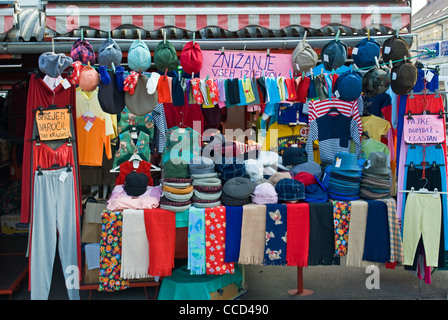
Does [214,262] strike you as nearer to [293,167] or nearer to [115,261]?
[115,261]

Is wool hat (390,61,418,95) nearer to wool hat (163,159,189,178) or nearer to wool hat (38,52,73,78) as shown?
wool hat (163,159,189,178)

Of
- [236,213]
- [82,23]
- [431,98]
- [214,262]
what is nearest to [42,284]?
[214,262]

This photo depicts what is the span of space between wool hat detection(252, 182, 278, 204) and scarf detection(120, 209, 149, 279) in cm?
113

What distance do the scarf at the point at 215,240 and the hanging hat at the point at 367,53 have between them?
6.65 feet

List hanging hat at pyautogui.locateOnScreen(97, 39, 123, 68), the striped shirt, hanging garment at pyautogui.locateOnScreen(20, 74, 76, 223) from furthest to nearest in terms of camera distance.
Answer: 1. the striped shirt
2. hanging garment at pyautogui.locateOnScreen(20, 74, 76, 223)
3. hanging hat at pyautogui.locateOnScreen(97, 39, 123, 68)

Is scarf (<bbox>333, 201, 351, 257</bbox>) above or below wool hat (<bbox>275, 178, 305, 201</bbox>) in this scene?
below

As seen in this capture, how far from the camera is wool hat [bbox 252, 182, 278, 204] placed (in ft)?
13.6

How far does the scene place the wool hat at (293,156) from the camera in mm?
4934

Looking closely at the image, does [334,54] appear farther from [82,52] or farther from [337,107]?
[82,52]

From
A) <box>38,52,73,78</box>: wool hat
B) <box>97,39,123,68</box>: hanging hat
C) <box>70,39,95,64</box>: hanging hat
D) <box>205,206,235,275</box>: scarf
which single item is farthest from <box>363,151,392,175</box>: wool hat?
<box>38,52,73,78</box>: wool hat

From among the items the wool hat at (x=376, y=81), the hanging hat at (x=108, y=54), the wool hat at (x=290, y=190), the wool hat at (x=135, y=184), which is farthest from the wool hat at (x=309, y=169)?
the hanging hat at (x=108, y=54)

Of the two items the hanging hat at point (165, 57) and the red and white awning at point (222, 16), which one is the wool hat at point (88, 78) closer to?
the hanging hat at point (165, 57)

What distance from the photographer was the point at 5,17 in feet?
16.1

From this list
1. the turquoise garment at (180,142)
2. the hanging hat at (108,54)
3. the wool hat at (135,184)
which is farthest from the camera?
the turquoise garment at (180,142)
